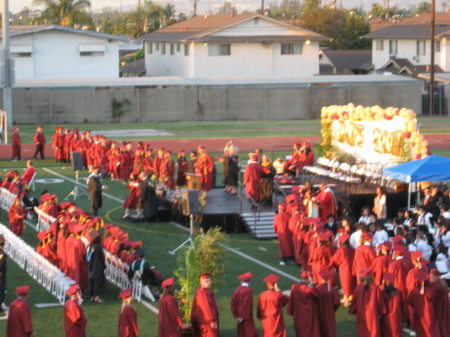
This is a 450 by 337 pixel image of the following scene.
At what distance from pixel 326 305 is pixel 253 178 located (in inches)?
407

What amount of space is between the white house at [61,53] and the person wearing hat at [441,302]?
53.3 meters

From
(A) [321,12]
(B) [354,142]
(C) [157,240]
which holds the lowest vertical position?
(C) [157,240]

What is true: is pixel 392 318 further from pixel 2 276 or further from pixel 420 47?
pixel 420 47

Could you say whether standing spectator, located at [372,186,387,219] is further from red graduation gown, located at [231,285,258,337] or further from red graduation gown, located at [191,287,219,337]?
red graduation gown, located at [191,287,219,337]

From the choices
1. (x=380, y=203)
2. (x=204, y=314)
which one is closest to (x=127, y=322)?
(x=204, y=314)

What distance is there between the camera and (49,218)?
72.0 ft

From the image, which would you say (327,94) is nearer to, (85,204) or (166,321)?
(85,204)

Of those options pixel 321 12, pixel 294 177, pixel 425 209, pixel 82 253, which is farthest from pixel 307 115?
pixel 321 12

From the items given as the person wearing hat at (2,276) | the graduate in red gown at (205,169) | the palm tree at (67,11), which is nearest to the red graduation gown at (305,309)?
the person wearing hat at (2,276)

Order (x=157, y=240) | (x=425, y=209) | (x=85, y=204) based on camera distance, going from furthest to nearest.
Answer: (x=85, y=204) → (x=157, y=240) → (x=425, y=209)

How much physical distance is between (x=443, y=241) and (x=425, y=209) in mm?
3124

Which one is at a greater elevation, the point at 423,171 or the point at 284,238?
the point at 423,171

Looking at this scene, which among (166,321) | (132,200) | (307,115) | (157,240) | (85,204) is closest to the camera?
(166,321)

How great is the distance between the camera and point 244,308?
48.7 ft
